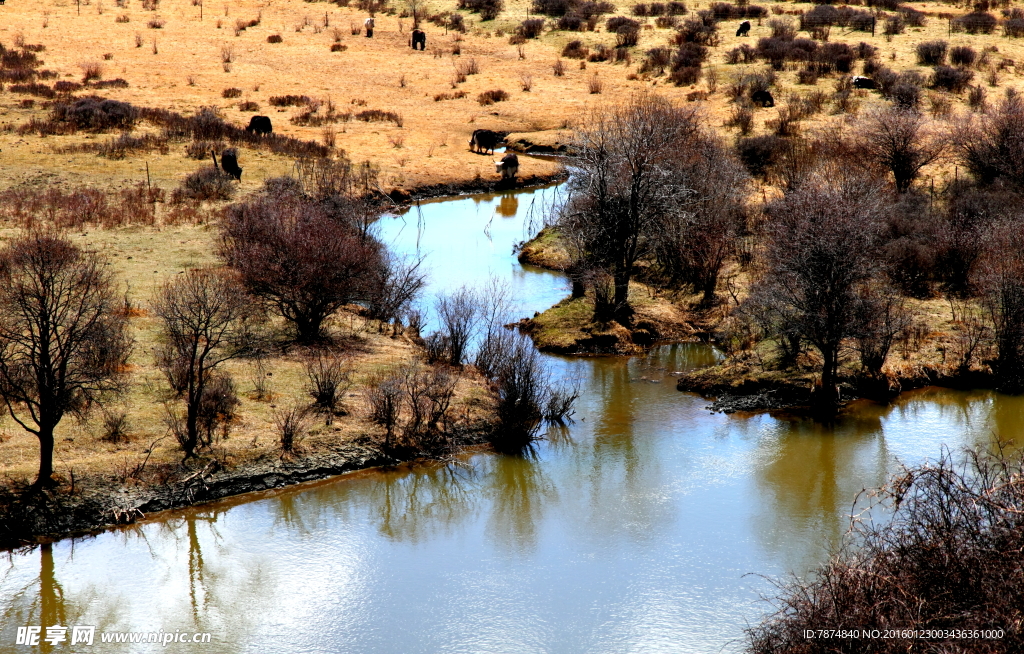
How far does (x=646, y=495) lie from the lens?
16.7m

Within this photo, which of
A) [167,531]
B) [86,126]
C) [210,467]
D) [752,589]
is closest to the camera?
[752,589]

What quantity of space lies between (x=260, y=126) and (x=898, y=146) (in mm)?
24156

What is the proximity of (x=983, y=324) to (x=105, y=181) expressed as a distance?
27.0 meters

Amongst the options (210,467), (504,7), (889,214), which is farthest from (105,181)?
(504,7)

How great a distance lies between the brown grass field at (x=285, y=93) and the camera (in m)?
18.3

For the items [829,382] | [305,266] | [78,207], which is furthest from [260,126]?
[829,382]

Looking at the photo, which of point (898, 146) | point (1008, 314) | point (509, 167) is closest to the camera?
point (1008, 314)

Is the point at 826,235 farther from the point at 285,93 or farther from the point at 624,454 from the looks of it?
the point at 285,93

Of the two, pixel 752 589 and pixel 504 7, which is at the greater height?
pixel 504 7

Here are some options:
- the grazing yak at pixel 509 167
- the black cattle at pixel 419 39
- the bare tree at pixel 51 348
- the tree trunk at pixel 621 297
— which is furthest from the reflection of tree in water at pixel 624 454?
the black cattle at pixel 419 39

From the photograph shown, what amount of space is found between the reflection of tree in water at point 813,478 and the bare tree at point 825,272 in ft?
3.94

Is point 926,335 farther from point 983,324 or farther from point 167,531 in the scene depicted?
point 167,531

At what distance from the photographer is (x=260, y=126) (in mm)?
38469

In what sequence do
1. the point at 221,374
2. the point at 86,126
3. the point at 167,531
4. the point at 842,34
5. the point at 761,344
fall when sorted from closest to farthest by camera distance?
the point at 167,531 < the point at 221,374 < the point at 761,344 < the point at 86,126 < the point at 842,34
